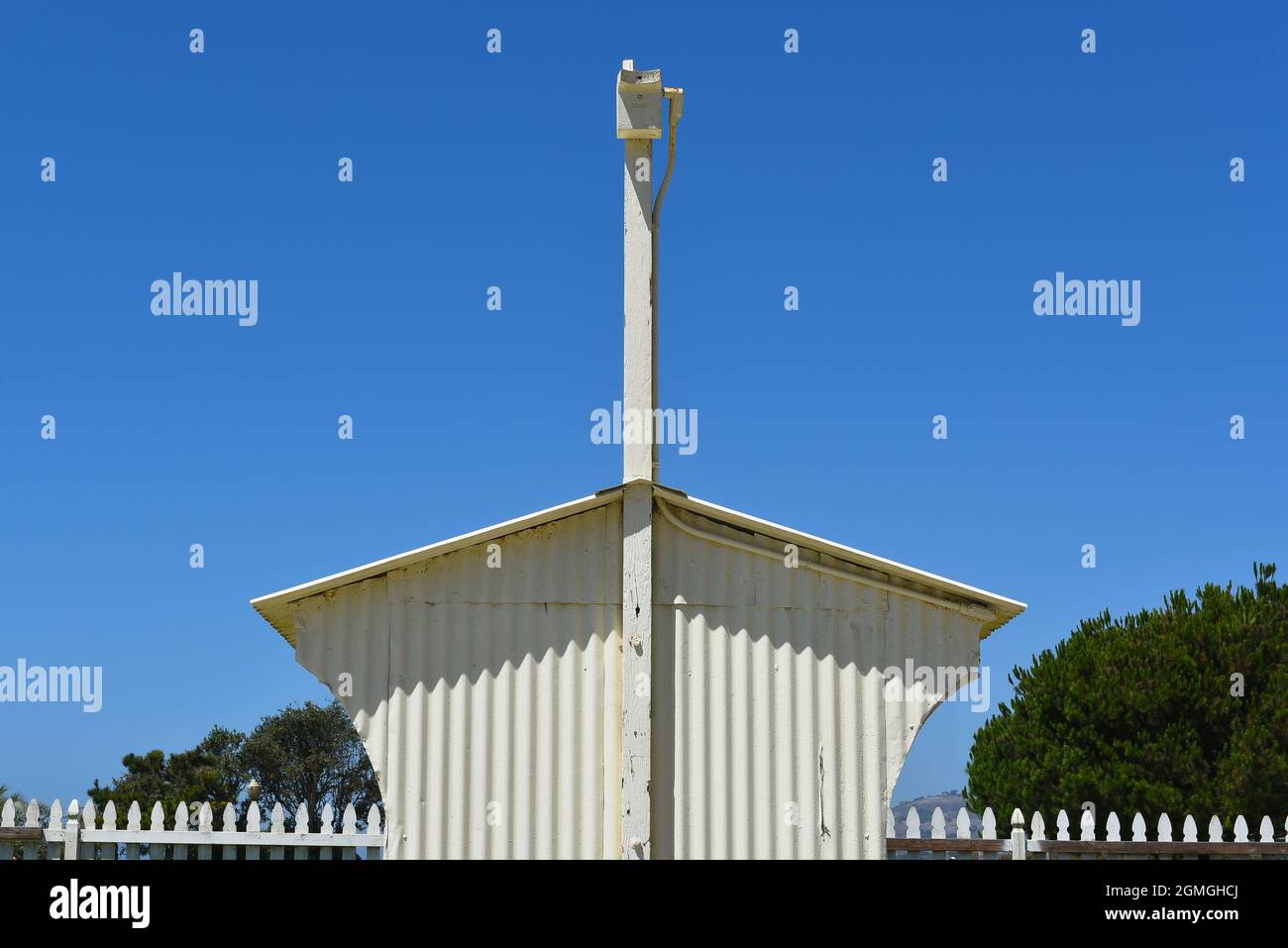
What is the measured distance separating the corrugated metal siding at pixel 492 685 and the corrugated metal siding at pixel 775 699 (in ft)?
1.27

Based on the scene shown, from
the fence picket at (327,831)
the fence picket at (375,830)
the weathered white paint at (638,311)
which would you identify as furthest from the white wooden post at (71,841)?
the weathered white paint at (638,311)

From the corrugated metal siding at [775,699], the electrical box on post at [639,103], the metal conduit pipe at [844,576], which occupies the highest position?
the electrical box on post at [639,103]

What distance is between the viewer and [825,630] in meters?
8.83

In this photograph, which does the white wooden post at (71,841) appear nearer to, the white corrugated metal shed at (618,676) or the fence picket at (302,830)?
the fence picket at (302,830)

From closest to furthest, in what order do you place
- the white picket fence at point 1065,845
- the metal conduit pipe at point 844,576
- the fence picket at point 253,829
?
the metal conduit pipe at point 844,576
the fence picket at point 253,829
the white picket fence at point 1065,845

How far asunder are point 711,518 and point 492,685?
1730 millimetres

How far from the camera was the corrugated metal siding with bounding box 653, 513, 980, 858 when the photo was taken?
8672 millimetres

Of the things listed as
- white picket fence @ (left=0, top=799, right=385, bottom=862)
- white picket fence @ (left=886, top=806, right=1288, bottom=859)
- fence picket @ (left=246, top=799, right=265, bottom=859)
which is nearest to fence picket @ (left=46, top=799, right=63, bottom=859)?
white picket fence @ (left=0, top=799, right=385, bottom=862)

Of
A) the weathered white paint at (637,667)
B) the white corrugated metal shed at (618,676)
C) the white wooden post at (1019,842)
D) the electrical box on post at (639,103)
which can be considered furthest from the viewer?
the white wooden post at (1019,842)

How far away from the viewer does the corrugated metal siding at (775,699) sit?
8672 mm

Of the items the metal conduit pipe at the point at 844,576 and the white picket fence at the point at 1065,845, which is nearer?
the metal conduit pipe at the point at 844,576

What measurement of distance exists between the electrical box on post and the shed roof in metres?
2.39

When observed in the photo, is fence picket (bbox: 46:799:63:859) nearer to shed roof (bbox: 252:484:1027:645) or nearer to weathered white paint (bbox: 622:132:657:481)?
shed roof (bbox: 252:484:1027:645)
